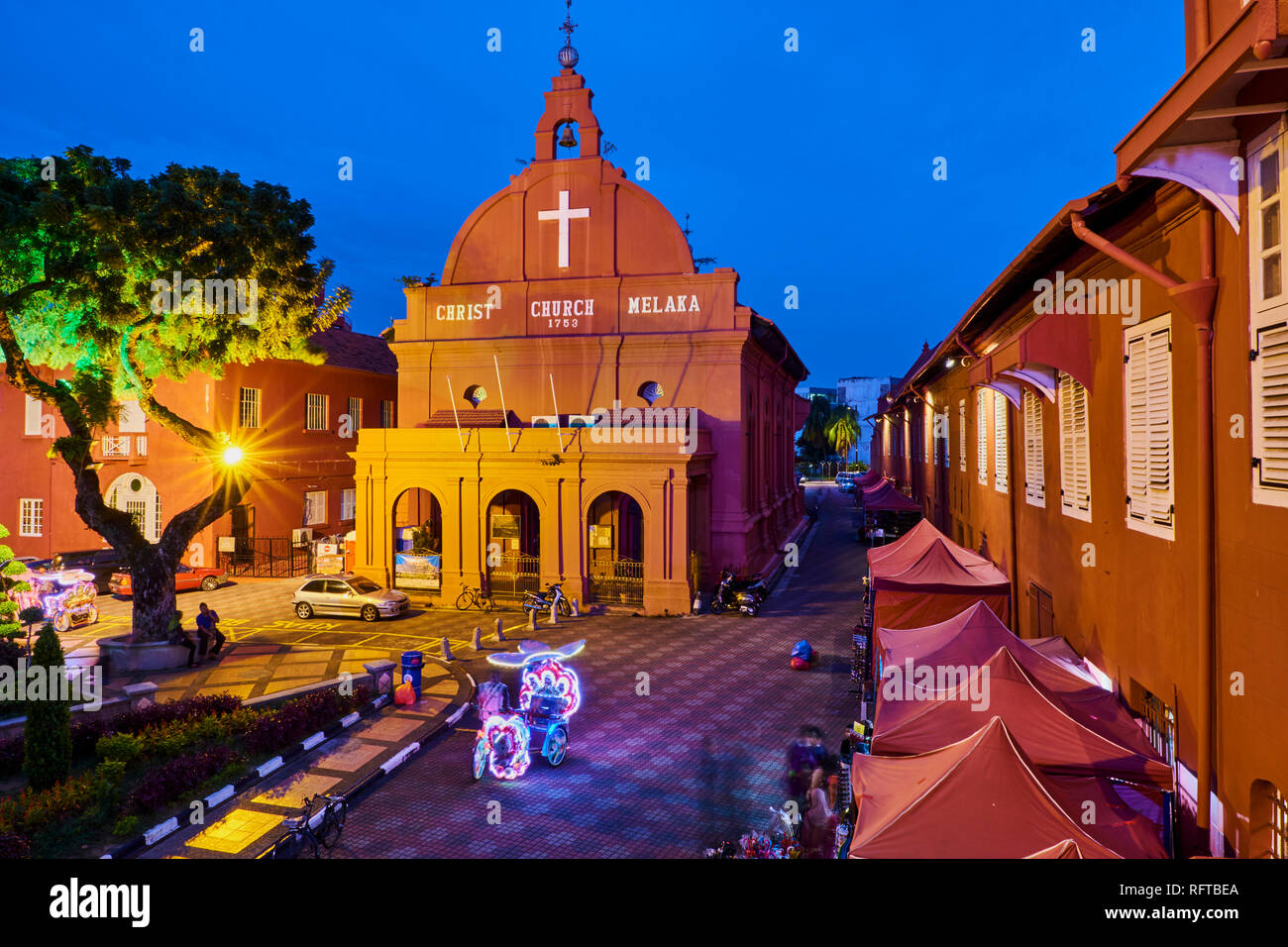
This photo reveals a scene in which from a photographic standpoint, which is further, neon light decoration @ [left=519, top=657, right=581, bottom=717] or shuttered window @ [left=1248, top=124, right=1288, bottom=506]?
neon light decoration @ [left=519, top=657, right=581, bottom=717]

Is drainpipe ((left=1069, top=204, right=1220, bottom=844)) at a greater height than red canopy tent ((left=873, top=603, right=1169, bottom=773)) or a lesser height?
greater

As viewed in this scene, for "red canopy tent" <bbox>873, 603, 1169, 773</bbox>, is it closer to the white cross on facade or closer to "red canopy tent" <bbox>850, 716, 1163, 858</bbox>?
"red canopy tent" <bbox>850, 716, 1163, 858</bbox>

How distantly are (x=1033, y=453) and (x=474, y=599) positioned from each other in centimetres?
1985

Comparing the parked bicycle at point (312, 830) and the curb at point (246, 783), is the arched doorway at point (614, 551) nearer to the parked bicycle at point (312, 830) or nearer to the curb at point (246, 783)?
the curb at point (246, 783)

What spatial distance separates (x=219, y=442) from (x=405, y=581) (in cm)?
930

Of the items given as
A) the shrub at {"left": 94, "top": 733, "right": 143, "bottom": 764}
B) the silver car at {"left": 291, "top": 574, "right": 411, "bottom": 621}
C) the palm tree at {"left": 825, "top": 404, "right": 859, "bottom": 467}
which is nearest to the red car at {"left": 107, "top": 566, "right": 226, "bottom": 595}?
the silver car at {"left": 291, "top": 574, "right": 411, "bottom": 621}

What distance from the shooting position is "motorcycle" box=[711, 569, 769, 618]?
25.4m

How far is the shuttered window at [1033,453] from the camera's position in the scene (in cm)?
1305

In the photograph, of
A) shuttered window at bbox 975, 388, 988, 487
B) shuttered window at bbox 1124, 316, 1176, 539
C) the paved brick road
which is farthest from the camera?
shuttered window at bbox 975, 388, 988, 487

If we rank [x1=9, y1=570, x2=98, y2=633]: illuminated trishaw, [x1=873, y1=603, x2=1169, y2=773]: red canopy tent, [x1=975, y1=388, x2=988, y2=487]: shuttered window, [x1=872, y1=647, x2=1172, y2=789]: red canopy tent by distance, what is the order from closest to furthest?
[x1=872, y1=647, x2=1172, y2=789]: red canopy tent, [x1=873, y1=603, x2=1169, y2=773]: red canopy tent, [x1=975, y1=388, x2=988, y2=487]: shuttered window, [x1=9, y1=570, x2=98, y2=633]: illuminated trishaw

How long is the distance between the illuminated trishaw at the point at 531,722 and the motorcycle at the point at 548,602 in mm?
10247

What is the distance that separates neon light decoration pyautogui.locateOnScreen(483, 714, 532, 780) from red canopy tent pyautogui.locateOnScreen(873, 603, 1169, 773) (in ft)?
21.1
